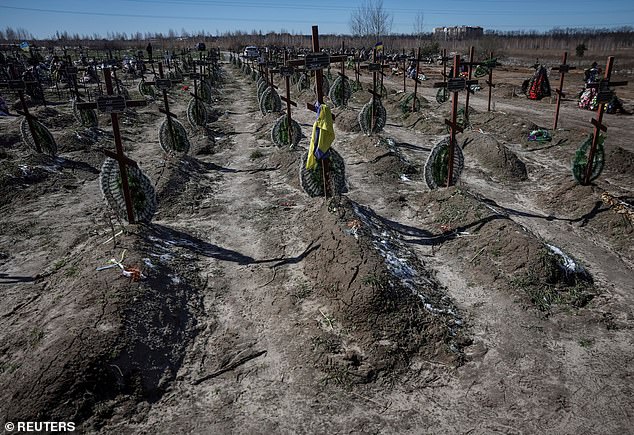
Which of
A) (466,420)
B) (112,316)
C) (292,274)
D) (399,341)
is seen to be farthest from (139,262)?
(466,420)

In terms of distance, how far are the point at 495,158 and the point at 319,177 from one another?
23.1 ft

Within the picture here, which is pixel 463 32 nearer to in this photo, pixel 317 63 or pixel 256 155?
pixel 256 155

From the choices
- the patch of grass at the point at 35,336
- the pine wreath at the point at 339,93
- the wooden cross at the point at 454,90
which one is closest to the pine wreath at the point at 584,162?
the wooden cross at the point at 454,90

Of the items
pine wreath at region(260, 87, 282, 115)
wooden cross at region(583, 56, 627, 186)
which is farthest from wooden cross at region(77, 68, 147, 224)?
pine wreath at region(260, 87, 282, 115)

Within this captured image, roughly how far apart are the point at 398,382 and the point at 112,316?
3.92 meters

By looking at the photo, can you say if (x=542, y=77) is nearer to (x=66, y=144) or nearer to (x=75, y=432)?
(x=66, y=144)

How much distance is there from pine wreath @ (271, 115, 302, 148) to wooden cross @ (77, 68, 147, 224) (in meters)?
6.95

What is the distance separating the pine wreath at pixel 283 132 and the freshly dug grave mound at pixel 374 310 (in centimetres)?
722

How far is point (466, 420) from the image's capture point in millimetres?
4602

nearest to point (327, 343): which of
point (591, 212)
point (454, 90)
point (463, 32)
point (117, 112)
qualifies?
point (117, 112)

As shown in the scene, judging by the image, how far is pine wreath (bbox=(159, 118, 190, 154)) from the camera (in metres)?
13.7

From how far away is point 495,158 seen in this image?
1347 centimetres

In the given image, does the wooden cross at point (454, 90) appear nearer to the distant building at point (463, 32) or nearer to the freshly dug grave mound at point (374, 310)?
the freshly dug grave mound at point (374, 310)

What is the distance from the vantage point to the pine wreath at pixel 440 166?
10.2m
